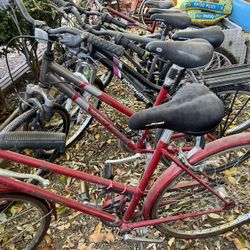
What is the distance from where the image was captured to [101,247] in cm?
251

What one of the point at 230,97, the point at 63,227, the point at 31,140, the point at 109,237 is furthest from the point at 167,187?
the point at 230,97

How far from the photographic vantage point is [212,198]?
2355mm

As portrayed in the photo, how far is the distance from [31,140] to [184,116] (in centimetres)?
86

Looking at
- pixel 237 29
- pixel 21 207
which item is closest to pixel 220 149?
pixel 21 207

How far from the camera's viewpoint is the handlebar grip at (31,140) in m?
1.54

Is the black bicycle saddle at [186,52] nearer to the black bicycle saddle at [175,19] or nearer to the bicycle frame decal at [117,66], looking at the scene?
the bicycle frame decal at [117,66]

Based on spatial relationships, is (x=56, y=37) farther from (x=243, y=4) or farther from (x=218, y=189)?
(x=243, y=4)

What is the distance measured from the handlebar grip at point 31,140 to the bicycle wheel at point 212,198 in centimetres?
90

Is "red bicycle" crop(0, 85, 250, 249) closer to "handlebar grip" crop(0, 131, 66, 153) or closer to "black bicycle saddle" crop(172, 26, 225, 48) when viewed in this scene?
"handlebar grip" crop(0, 131, 66, 153)

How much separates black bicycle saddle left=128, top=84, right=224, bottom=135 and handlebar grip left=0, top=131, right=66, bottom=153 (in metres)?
0.43

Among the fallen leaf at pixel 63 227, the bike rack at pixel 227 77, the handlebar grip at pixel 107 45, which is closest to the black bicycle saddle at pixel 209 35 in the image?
the bike rack at pixel 227 77

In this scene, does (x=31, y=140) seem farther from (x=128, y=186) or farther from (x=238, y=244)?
(x=238, y=244)

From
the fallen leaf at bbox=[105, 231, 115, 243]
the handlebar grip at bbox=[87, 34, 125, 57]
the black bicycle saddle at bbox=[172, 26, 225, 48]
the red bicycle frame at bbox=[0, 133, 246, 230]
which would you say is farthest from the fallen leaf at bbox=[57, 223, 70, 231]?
the black bicycle saddle at bbox=[172, 26, 225, 48]

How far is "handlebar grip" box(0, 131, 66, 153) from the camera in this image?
1539 mm
